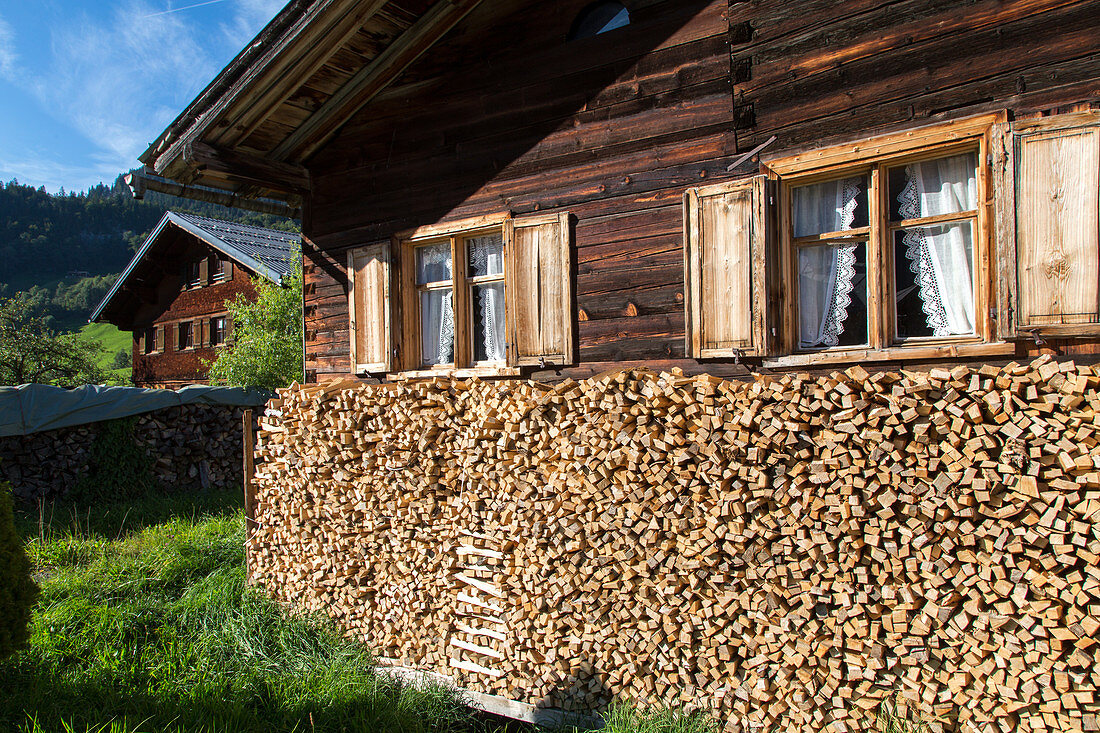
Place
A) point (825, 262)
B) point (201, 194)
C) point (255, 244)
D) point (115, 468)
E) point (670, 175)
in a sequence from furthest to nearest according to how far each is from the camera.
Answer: point (255, 244) < point (115, 468) < point (201, 194) < point (670, 175) < point (825, 262)

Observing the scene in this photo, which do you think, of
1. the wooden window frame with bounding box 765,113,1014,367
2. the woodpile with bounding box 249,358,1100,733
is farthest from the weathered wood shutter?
the woodpile with bounding box 249,358,1100,733

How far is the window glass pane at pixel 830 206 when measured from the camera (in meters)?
4.89

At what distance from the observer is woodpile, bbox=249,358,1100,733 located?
3596mm

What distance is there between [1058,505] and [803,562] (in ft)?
→ 4.53

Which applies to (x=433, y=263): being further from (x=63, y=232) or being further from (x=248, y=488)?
(x=63, y=232)

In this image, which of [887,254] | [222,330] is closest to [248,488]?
[887,254]

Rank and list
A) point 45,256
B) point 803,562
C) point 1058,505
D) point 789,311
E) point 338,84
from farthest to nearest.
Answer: point 45,256 < point 338,84 < point 789,311 < point 803,562 < point 1058,505

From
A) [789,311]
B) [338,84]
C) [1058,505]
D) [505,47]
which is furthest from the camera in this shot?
[338,84]

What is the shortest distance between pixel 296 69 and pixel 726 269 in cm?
470

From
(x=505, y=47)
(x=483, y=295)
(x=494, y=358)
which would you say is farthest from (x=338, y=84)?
(x=494, y=358)

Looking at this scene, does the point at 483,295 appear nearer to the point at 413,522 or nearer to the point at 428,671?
the point at 413,522

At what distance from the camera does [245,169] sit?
7160mm

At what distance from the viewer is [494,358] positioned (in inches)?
261

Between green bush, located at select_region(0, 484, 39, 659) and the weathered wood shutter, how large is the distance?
761 centimetres
